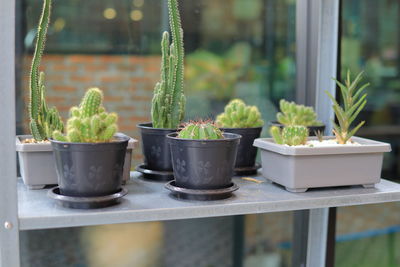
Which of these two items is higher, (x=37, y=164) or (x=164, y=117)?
(x=164, y=117)

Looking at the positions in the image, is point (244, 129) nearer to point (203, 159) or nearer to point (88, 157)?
point (203, 159)

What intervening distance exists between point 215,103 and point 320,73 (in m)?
0.59

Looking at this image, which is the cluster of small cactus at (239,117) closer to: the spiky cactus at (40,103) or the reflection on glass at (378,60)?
the spiky cactus at (40,103)

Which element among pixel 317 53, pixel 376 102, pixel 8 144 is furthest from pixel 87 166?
pixel 376 102

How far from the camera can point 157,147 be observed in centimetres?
145

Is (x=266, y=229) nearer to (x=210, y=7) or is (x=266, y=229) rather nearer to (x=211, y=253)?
(x=211, y=253)

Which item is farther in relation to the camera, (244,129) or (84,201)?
(244,129)

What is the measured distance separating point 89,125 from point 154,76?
1.01 meters

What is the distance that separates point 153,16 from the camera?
210cm

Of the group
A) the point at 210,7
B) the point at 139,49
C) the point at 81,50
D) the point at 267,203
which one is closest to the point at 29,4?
the point at 81,50

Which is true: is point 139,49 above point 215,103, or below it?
above

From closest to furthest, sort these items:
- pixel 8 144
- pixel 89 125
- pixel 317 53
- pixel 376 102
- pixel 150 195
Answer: pixel 8 144 → pixel 89 125 → pixel 150 195 → pixel 317 53 → pixel 376 102

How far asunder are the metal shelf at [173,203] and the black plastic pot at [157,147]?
6 cm

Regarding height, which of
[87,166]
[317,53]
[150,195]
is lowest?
[150,195]
